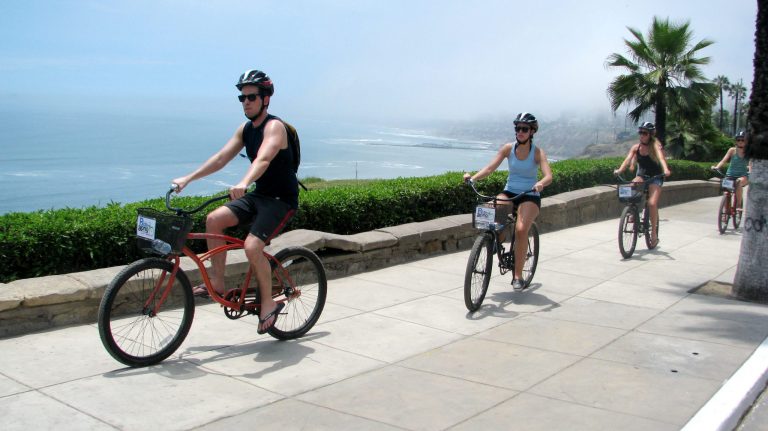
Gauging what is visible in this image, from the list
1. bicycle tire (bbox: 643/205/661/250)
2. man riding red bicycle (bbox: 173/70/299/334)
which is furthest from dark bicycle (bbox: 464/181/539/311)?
A: bicycle tire (bbox: 643/205/661/250)

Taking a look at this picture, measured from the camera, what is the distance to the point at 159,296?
5.04 m

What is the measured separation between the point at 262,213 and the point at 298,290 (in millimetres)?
892

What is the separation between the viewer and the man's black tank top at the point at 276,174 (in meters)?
5.37

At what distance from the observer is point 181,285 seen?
502 cm

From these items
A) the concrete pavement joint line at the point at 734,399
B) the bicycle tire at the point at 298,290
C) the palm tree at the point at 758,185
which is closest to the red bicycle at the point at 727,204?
the palm tree at the point at 758,185

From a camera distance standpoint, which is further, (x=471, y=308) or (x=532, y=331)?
(x=471, y=308)

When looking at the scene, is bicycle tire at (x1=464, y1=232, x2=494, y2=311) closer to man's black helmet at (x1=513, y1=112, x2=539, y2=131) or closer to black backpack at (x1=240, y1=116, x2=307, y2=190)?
man's black helmet at (x1=513, y1=112, x2=539, y2=131)

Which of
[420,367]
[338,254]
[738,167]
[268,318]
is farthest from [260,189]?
[738,167]

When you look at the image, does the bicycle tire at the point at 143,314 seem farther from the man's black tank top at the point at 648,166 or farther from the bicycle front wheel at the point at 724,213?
the bicycle front wheel at the point at 724,213

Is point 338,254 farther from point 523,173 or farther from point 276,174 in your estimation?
point 276,174

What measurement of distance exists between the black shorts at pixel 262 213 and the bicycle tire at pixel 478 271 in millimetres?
1962

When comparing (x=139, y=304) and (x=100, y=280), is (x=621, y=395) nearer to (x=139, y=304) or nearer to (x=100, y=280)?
(x=139, y=304)

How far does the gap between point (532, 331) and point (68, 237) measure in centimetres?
414

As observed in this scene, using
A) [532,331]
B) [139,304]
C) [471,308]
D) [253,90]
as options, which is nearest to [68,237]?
[139,304]
